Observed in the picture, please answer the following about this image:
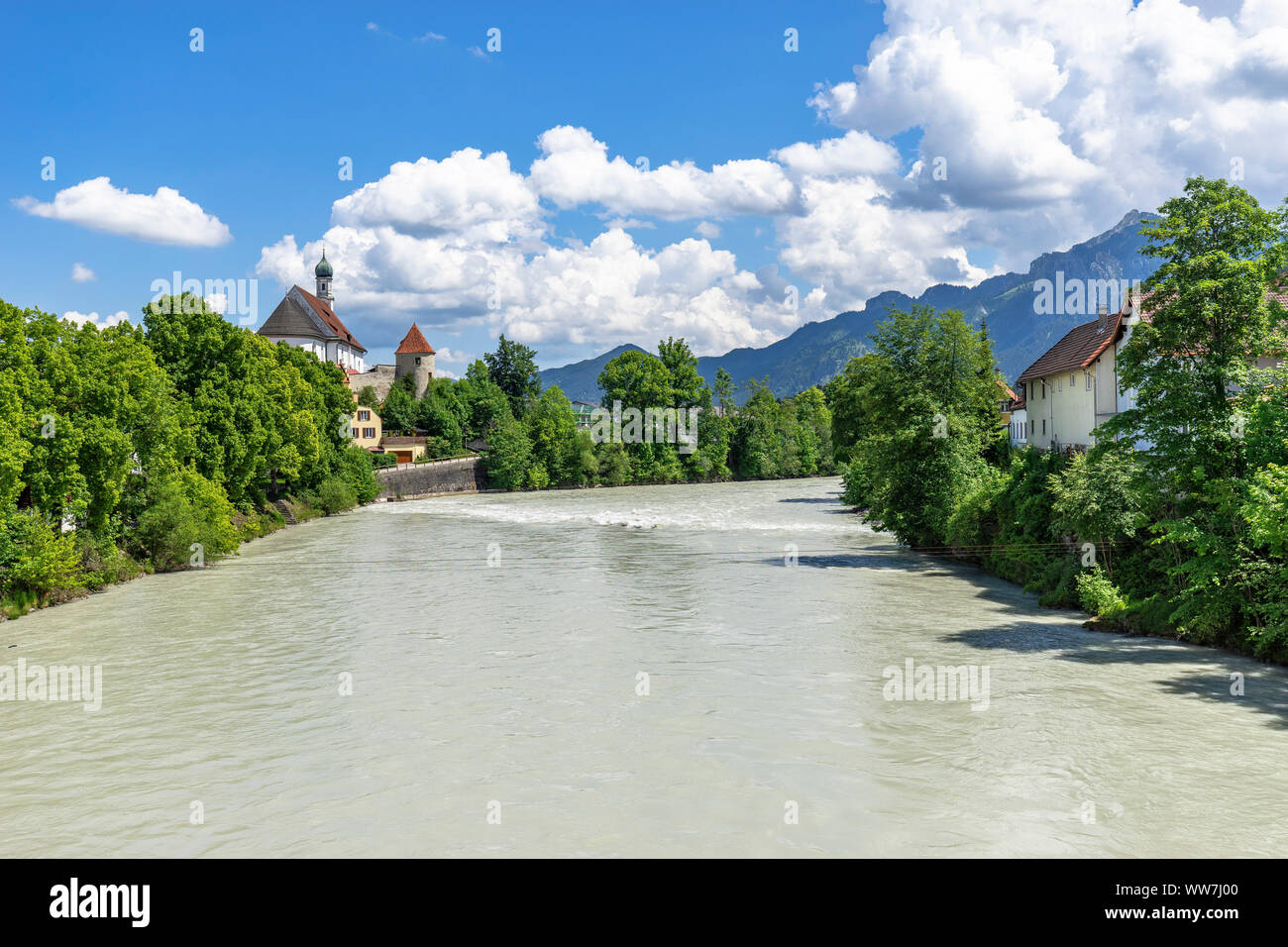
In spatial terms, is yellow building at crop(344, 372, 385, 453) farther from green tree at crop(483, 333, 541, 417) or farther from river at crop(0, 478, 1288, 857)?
river at crop(0, 478, 1288, 857)

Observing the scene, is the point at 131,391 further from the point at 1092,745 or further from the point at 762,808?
the point at 1092,745

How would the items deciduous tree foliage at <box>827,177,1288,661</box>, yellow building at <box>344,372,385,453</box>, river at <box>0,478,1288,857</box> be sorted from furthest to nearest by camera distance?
yellow building at <box>344,372,385,453</box>
deciduous tree foliage at <box>827,177,1288,661</box>
river at <box>0,478,1288,857</box>

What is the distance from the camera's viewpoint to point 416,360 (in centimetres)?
14912

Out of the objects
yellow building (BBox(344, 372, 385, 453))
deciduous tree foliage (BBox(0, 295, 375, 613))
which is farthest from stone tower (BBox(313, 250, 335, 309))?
deciduous tree foliage (BBox(0, 295, 375, 613))

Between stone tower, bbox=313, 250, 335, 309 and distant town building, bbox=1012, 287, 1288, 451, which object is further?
stone tower, bbox=313, 250, 335, 309

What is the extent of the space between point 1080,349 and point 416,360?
4553 inches

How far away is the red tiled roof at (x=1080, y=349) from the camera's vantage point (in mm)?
44750

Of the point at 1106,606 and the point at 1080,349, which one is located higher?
the point at 1080,349

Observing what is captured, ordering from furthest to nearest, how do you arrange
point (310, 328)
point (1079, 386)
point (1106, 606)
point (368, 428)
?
point (310, 328) → point (368, 428) → point (1079, 386) → point (1106, 606)

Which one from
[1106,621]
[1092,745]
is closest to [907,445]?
[1106,621]

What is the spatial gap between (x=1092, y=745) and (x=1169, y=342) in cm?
1214

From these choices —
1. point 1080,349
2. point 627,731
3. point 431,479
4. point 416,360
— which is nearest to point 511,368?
point 416,360

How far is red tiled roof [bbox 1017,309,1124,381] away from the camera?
4475cm

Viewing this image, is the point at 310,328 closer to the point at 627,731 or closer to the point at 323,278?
the point at 323,278
